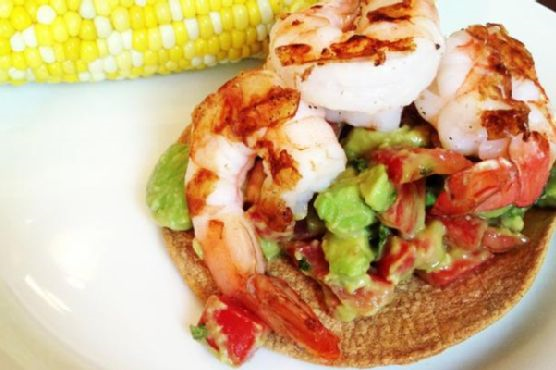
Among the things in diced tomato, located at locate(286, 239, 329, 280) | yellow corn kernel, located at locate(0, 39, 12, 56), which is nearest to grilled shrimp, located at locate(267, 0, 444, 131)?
diced tomato, located at locate(286, 239, 329, 280)

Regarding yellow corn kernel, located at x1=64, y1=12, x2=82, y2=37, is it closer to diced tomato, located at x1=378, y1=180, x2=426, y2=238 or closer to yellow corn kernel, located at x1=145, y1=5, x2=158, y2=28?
yellow corn kernel, located at x1=145, y1=5, x2=158, y2=28

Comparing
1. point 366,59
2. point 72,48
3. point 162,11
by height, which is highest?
point 366,59

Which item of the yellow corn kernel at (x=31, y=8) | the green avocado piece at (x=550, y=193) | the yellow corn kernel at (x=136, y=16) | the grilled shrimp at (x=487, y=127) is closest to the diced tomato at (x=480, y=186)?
the grilled shrimp at (x=487, y=127)

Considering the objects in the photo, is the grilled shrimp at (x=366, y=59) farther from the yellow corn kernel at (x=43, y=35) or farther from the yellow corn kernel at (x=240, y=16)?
the yellow corn kernel at (x=43, y=35)

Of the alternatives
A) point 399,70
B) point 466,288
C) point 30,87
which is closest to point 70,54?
point 30,87

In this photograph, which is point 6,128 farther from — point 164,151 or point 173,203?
point 173,203

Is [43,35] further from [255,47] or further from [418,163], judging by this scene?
[418,163]

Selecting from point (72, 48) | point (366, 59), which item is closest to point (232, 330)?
point (366, 59)
